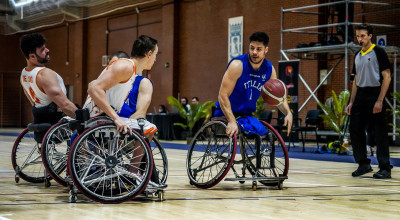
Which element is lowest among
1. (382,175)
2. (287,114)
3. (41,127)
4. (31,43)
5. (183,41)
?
(382,175)

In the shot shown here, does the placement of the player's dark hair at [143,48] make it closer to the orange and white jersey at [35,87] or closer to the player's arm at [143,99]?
the player's arm at [143,99]

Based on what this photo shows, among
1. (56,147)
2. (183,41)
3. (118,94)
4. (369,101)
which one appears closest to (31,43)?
(56,147)

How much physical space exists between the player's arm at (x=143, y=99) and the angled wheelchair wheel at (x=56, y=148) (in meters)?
0.95

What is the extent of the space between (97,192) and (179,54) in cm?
1609

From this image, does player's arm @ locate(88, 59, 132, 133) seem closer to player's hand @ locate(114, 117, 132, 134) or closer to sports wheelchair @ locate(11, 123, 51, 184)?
player's hand @ locate(114, 117, 132, 134)

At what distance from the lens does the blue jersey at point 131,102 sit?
4523mm

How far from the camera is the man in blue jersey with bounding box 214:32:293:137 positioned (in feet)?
16.9

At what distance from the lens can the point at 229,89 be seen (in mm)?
5195

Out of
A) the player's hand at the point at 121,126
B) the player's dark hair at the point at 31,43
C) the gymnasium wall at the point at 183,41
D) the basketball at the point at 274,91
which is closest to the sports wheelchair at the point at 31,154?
the player's dark hair at the point at 31,43

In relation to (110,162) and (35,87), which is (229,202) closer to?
(110,162)

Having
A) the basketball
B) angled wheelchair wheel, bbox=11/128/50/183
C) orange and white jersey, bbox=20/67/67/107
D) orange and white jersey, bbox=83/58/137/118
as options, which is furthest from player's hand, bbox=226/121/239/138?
angled wheelchair wheel, bbox=11/128/50/183

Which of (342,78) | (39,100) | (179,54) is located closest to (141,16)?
(179,54)

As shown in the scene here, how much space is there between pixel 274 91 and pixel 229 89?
394 mm

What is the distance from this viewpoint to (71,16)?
73.3 ft
